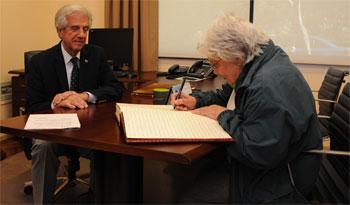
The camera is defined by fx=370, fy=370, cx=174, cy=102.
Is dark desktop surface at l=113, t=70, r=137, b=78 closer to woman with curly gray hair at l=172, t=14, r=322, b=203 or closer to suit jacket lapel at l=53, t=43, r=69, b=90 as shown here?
suit jacket lapel at l=53, t=43, r=69, b=90

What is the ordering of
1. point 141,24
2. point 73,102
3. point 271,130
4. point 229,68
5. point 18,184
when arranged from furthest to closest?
1. point 141,24
2. point 18,184
3. point 73,102
4. point 229,68
5. point 271,130

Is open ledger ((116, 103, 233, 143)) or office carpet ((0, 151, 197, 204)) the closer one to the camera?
open ledger ((116, 103, 233, 143))

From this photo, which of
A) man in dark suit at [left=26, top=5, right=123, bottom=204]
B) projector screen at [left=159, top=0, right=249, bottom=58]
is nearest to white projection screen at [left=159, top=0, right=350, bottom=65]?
projector screen at [left=159, top=0, right=249, bottom=58]

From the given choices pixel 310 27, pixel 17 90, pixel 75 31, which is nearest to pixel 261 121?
pixel 75 31

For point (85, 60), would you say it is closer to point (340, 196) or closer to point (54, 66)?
point (54, 66)

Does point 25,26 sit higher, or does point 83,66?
point 25,26

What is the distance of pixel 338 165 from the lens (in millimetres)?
1573

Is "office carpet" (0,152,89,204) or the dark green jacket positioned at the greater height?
the dark green jacket

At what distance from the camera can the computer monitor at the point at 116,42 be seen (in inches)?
137

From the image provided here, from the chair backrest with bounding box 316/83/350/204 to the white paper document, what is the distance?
1.04m

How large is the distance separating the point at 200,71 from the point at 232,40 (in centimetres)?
174

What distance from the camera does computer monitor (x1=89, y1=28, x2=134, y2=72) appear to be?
3.48 meters

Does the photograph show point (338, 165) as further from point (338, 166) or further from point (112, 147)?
point (112, 147)

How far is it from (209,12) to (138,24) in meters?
0.72
